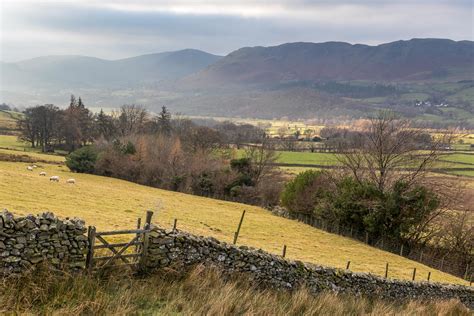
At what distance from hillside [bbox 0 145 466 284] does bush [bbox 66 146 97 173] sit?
22.6m

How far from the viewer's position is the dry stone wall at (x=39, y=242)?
9734 millimetres

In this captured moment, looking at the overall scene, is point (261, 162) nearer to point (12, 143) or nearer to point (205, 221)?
point (205, 221)

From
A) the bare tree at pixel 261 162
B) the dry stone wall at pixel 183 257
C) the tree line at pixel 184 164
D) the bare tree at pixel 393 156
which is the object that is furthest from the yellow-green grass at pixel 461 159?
the dry stone wall at pixel 183 257

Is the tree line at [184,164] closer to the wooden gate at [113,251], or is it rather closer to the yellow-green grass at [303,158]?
the yellow-green grass at [303,158]

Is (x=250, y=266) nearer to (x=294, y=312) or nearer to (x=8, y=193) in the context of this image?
(x=294, y=312)

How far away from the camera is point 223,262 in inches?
527

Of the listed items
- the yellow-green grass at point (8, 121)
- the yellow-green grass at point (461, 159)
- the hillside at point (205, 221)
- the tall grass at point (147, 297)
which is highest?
the yellow-green grass at point (8, 121)

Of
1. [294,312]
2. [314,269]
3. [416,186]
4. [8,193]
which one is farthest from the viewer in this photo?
[416,186]

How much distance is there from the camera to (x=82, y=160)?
65.9 meters

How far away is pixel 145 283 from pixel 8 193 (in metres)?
23.9

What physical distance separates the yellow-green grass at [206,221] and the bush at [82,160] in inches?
861

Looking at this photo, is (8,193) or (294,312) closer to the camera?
(294,312)

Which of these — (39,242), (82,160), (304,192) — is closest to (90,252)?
(39,242)

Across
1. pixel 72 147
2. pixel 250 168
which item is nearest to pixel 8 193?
pixel 250 168
